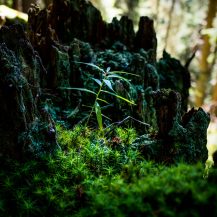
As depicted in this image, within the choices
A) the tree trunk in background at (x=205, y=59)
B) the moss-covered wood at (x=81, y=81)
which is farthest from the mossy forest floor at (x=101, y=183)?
the tree trunk in background at (x=205, y=59)

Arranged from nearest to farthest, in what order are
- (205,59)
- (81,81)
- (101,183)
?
(101,183) < (81,81) < (205,59)

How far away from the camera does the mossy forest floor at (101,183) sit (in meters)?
2.07

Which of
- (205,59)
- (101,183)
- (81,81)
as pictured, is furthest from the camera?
(205,59)

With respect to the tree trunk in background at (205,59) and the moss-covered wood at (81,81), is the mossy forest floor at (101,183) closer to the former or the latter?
the moss-covered wood at (81,81)

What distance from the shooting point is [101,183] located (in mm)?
2867

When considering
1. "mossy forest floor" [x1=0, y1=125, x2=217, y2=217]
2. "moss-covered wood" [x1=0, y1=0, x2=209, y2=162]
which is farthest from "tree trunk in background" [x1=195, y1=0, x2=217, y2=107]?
"mossy forest floor" [x1=0, y1=125, x2=217, y2=217]

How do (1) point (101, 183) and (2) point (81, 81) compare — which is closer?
(1) point (101, 183)

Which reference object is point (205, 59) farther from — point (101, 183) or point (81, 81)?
point (101, 183)

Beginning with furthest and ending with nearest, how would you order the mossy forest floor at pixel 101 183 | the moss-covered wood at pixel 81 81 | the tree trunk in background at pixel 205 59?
1. the tree trunk in background at pixel 205 59
2. the moss-covered wood at pixel 81 81
3. the mossy forest floor at pixel 101 183

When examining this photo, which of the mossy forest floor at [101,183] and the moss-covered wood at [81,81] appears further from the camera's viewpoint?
the moss-covered wood at [81,81]

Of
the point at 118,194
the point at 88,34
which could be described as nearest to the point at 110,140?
the point at 118,194

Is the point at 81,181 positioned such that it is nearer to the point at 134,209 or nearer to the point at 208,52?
the point at 134,209

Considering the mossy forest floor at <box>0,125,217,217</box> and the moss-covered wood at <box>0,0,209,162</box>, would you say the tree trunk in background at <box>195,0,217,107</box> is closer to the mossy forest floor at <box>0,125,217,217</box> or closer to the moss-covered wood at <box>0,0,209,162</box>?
the moss-covered wood at <box>0,0,209,162</box>

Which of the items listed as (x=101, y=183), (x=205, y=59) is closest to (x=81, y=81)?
(x=101, y=183)
